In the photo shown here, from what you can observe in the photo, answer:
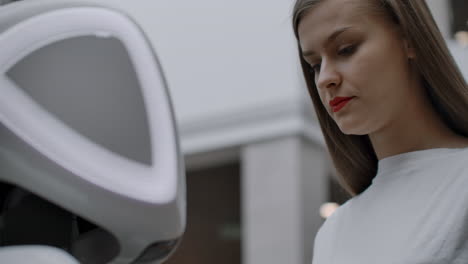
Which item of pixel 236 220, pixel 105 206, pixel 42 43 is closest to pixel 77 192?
pixel 105 206

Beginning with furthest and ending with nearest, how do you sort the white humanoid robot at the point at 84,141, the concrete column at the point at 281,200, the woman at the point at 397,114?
the concrete column at the point at 281,200 < the woman at the point at 397,114 < the white humanoid robot at the point at 84,141

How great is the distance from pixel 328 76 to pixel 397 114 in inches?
4.9

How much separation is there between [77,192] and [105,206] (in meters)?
0.03

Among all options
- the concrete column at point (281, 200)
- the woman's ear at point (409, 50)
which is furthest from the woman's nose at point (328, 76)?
the concrete column at point (281, 200)

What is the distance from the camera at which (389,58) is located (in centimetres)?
88

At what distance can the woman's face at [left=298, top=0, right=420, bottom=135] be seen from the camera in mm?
862

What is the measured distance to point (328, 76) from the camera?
856 mm

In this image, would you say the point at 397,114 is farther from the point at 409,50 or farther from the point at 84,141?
the point at 84,141

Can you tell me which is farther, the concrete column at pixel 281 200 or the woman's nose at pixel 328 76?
the concrete column at pixel 281 200

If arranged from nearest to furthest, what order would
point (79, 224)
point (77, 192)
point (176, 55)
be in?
point (77, 192), point (79, 224), point (176, 55)

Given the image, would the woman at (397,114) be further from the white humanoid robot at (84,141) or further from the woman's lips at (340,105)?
the white humanoid robot at (84,141)

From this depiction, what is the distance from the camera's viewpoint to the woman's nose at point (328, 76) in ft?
2.81

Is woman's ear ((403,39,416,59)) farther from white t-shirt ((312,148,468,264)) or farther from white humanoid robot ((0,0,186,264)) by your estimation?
white humanoid robot ((0,0,186,264))

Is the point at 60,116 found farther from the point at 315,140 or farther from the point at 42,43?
the point at 315,140
